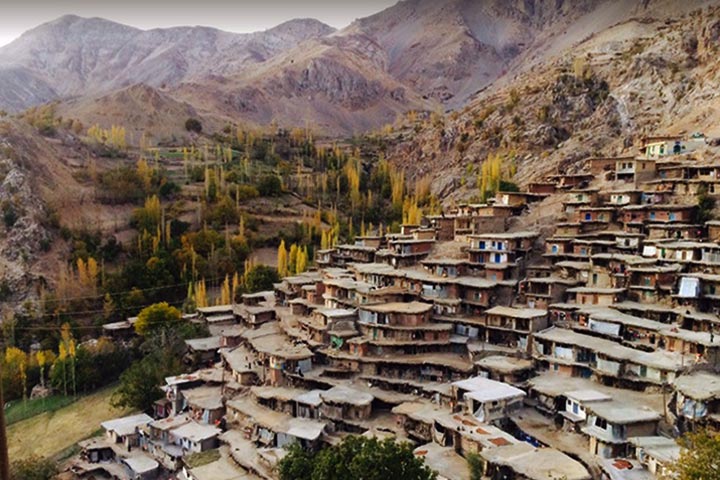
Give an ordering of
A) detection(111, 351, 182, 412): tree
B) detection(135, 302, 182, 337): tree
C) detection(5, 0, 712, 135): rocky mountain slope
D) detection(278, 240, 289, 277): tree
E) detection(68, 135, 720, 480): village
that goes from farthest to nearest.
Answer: detection(5, 0, 712, 135): rocky mountain slope
detection(278, 240, 289, 277): tree
detection(135, 302, 182, 337): tree
detection(111, 351, 182, 412): tree
detection(68, 135, 720, 480): village

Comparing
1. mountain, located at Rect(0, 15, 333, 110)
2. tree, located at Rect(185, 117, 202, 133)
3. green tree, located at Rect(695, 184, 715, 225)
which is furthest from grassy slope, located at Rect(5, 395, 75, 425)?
mountain, located at Rect(0, 15, 333, 110)

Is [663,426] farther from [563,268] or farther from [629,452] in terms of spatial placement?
[563,268]

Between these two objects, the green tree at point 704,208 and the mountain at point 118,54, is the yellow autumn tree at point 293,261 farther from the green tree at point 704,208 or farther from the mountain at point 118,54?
the mountain at point 118,54

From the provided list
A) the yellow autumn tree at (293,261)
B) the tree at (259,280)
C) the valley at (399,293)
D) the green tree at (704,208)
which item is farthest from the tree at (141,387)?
the green tree at (704,208)

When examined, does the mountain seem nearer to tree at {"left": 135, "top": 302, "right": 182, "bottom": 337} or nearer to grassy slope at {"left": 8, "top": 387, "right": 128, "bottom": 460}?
tree at {"left": 135, "top": 302, "right": 182, "bottom": 337}

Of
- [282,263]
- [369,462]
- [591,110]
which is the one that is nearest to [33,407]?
[282,263]
